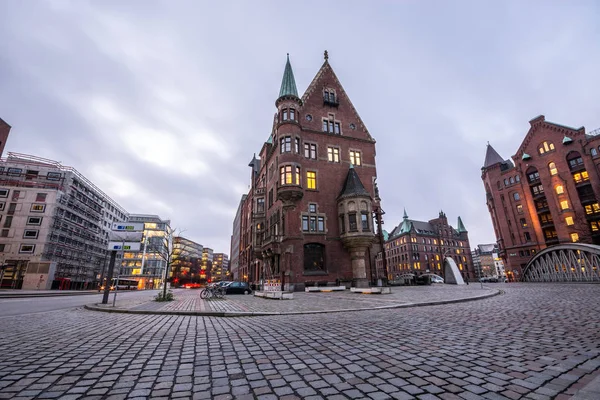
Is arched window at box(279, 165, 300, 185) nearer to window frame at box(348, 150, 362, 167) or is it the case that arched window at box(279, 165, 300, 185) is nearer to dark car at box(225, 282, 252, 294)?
window frame at box(348, 150, 362, 167)

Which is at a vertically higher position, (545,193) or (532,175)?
(532,175)

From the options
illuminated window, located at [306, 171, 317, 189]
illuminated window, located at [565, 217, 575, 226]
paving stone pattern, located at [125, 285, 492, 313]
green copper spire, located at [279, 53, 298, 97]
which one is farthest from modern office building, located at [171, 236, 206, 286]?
illuminated window, located at [565, 217, 575, 226]

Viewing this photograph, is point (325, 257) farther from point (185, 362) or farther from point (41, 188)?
point (41, 188)

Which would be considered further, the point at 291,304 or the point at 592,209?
the point at 592,209

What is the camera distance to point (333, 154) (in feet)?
109

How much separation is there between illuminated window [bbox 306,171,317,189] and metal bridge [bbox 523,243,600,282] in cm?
3122

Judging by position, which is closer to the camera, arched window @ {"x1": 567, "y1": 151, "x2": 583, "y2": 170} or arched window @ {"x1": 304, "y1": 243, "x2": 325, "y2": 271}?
arched window @ {"x1": 304, "y1": 243, "x2": 325, "y2": 271}

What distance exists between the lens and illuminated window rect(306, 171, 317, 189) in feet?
102

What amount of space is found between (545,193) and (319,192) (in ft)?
159

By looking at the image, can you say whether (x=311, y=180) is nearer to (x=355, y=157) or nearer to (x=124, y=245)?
(x=355, y=157)

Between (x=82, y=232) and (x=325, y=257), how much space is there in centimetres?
6199

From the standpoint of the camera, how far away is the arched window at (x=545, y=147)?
51.4 meters

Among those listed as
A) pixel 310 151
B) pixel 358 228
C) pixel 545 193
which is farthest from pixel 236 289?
pixel 545 193

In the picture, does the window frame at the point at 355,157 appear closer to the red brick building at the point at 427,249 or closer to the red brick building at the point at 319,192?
the red brick building at the point at 319,192
